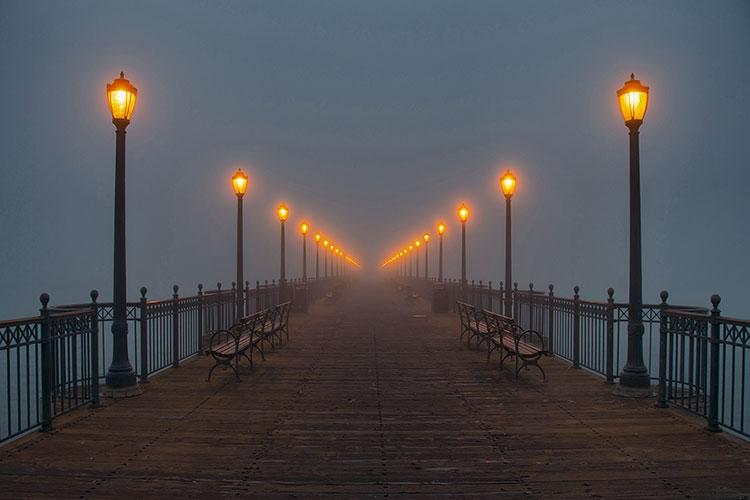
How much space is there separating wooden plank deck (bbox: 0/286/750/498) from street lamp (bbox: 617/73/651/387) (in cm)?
56

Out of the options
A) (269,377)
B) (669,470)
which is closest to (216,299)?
(269,377)

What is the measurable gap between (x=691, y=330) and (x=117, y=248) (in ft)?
27.8

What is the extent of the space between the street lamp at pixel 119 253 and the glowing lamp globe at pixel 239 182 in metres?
6.99

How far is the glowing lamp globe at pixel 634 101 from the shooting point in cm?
902

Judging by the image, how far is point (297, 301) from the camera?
79.3 feet

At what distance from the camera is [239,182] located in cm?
1616

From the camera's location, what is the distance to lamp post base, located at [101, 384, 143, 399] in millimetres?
8359

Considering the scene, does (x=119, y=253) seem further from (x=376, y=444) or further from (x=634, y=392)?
(x=634, y=392)

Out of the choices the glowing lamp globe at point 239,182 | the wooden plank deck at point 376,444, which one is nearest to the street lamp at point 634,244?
Answer: the wooden plank deck at point 376,444

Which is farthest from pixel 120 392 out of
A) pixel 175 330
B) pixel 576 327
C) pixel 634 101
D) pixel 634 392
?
pixel 634 101

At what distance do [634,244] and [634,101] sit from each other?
2.38 meters

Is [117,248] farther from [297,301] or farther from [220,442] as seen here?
[297,301]

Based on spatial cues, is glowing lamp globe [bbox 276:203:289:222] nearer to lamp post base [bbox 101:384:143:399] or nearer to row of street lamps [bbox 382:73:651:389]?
lamp post base [bbox 101:384:143:399]

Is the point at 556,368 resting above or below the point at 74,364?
below
